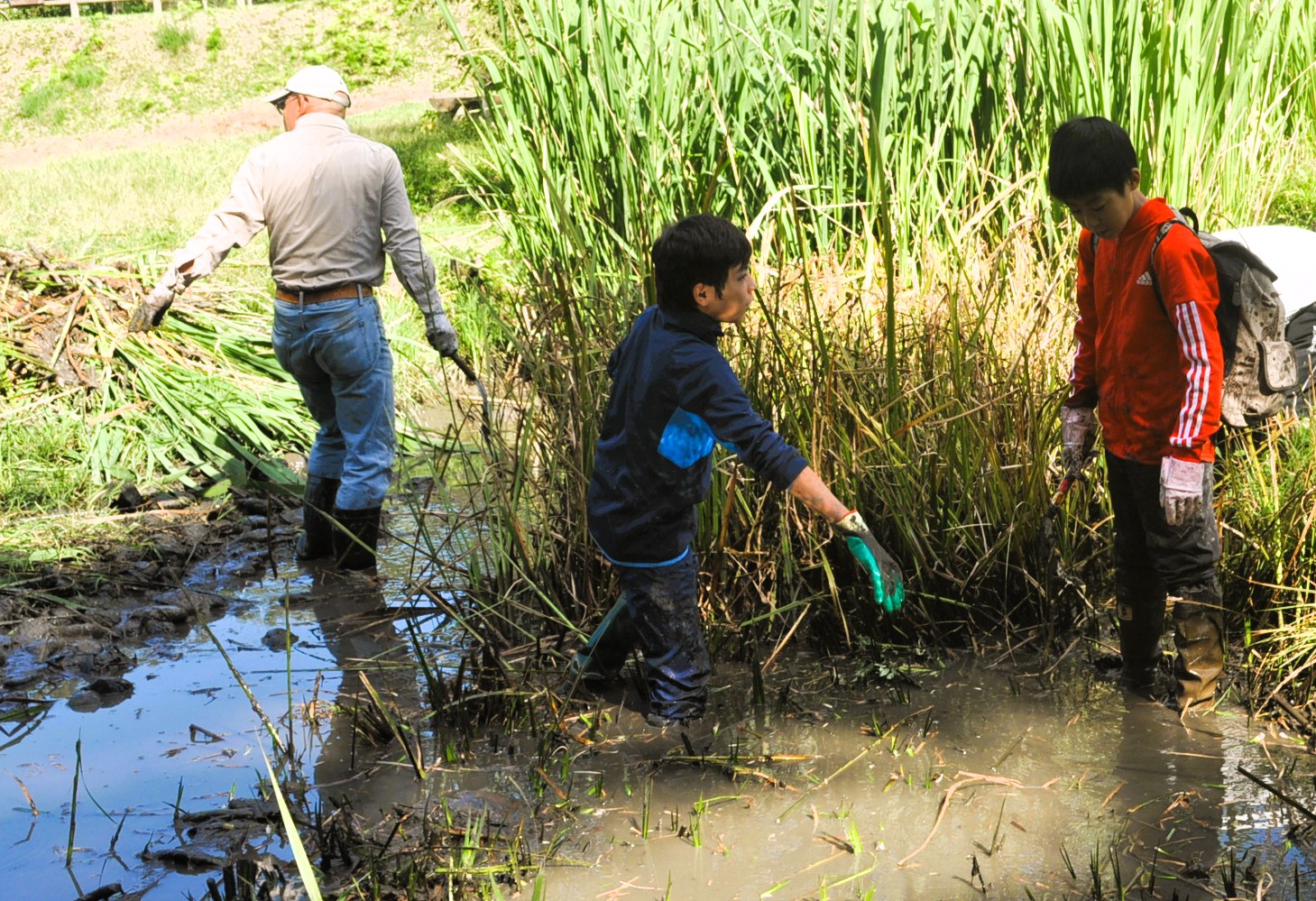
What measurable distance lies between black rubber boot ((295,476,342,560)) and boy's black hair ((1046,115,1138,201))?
3.31 meters

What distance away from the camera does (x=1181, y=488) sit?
9.77 ft

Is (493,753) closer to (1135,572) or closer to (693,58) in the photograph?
(1135,572)

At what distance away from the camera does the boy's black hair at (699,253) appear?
9.99 ft

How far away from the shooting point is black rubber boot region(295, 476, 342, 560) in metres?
5.23

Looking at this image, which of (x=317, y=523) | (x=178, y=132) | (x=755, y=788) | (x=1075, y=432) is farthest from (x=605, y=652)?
(x=178, y=132)

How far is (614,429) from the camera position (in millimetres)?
3334

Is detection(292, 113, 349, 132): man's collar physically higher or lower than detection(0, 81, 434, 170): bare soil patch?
higher

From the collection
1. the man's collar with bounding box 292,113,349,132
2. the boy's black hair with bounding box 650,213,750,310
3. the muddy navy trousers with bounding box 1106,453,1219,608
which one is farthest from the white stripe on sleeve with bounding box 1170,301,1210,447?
the man's collar with bounding box 292,113,349,132

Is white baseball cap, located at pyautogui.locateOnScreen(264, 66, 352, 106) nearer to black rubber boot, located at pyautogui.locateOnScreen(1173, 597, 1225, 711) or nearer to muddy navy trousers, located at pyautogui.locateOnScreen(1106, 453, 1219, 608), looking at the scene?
muddy navy trousers, located at pyautogui.locateOnScreen(1106, 453, 1219, 608)

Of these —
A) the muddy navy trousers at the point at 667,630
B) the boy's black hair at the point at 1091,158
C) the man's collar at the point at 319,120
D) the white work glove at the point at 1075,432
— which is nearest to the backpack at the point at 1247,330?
the boy's black hair at the point at 1091,158

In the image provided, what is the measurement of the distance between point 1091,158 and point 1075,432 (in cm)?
85

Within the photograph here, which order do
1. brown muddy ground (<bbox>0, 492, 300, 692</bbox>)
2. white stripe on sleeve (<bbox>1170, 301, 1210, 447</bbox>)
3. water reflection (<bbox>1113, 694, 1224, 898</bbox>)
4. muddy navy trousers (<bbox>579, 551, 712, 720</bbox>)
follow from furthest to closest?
brown muddy ground (<bbox>0, 492, 300, 692</bbox>) → muddy navy trousers (<bbox>579, 551, 712, 720</bbox>) → white stripe on sleeve (<bbox>1170, 301, 1210, 447</bbox>) → water reflection (<bbox>1113, 694, 1224, 898</bbox>)

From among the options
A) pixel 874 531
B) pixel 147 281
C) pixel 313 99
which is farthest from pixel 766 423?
pixel 147 281

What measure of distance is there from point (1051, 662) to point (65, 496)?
14.7 feet
